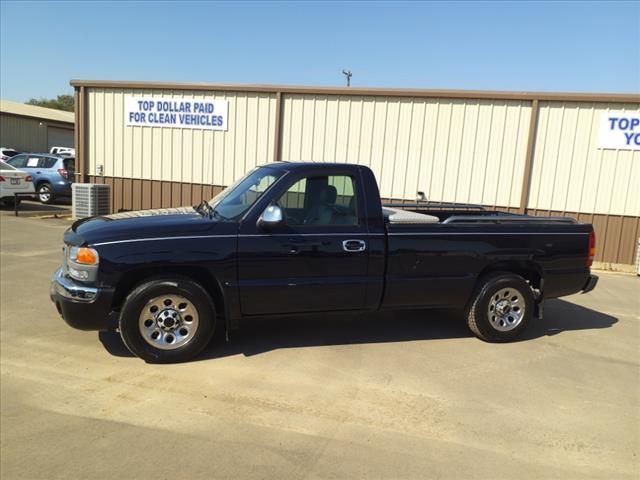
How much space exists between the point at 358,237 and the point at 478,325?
166 centimetres

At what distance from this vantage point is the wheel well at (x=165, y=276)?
4316 mm

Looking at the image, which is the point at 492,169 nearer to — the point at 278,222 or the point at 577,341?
the point at 577,341

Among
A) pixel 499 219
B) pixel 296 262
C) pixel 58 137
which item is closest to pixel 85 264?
pixel 296 262

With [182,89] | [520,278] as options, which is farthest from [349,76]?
[520,278]

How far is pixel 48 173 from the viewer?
55.1 ft

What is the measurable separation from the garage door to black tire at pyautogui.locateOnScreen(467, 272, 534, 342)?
39505 mm

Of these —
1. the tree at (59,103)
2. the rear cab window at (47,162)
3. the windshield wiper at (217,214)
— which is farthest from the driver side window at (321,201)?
the tree at (59,103)

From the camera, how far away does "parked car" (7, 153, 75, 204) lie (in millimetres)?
16750

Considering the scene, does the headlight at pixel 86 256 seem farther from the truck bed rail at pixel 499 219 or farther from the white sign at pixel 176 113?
the white sign at pixel 176 113

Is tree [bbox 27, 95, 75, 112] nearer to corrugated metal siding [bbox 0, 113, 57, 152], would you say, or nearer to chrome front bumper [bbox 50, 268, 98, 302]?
corrugated metal siding [bbox 0, 113, 57, 152]

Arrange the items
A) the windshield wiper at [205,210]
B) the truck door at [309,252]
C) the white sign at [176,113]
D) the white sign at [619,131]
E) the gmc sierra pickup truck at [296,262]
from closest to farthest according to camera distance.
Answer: the gmc sierra pickup truck at [296,262] → the truck door at [309,252] → the windshield wiper at [205,210] → the white sign at [619,131] → the white sign at [176,113]

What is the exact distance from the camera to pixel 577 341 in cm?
553

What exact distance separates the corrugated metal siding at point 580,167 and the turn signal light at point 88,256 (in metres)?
9.23

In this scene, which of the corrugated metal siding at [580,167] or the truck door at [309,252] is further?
the corrugated metal siding at [580,167]
